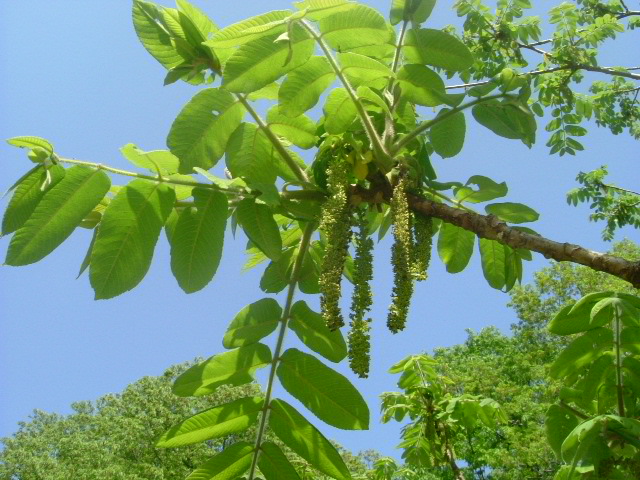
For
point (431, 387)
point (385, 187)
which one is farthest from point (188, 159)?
point (431, 387)

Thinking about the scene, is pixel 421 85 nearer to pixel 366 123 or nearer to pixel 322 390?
pixel 366 123

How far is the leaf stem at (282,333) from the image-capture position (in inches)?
110

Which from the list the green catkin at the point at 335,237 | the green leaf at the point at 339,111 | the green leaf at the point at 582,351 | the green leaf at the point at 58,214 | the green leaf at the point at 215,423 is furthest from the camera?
the green leaf at the point at 582,351

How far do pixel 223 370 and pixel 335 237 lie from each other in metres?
0.97

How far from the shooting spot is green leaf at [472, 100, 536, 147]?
2.81 meters

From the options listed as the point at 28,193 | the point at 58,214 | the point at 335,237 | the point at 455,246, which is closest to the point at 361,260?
the point at 335,237

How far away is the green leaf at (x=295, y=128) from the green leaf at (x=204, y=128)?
181 millimetres

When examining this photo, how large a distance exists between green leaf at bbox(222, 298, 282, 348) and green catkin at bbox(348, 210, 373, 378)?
2.20 feet

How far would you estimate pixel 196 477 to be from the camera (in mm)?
2676

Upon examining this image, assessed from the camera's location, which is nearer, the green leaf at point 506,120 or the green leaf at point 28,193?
the green leaf at point 28,193

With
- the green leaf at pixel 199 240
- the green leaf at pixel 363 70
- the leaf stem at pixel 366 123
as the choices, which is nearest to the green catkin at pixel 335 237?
the leaf stem at pixel 366 123

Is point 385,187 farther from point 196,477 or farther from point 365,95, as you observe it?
point 196,477

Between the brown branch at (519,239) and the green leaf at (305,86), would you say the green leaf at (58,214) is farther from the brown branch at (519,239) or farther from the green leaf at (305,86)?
the brown branch at (519,239)

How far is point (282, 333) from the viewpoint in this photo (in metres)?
3.01
